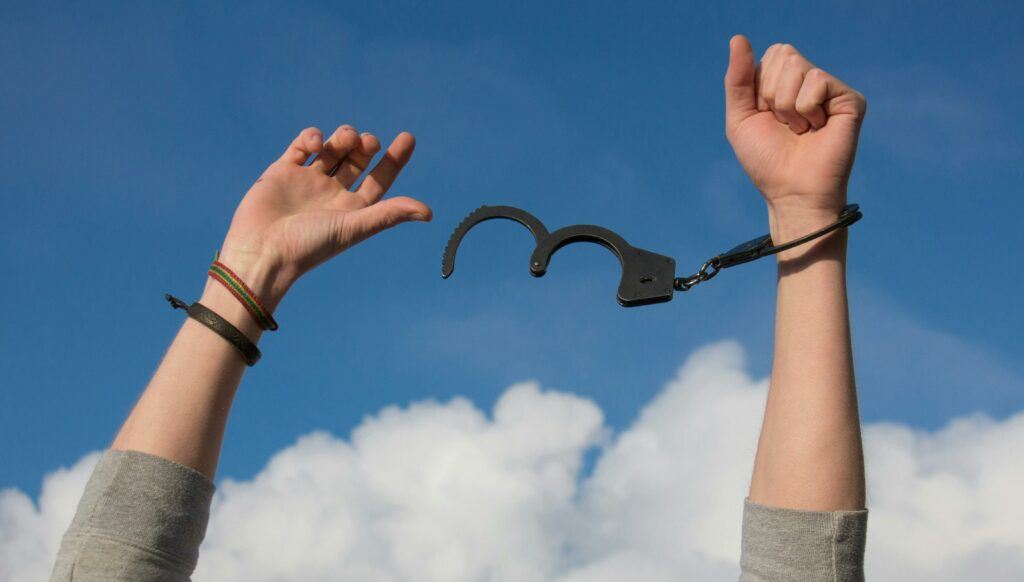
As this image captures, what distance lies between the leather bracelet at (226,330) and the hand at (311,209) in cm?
23

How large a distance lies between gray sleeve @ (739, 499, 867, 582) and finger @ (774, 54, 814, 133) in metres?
1.15

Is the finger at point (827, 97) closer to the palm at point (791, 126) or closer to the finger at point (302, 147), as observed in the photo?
the palm at point (791, 126)

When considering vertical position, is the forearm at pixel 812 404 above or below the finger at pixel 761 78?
below

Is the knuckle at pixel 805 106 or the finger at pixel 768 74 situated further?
the finger at pixel 768 74

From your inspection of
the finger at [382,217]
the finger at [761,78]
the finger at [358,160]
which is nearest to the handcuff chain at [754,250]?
the finger at [761,78]

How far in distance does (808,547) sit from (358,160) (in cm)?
220

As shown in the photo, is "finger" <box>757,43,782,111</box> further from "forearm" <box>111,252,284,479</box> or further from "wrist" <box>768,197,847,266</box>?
"forearm" <box>111,252,284,479</box>

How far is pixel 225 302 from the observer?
111 inches

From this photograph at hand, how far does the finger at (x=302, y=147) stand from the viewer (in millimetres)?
3467

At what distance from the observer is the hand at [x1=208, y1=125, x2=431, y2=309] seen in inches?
119

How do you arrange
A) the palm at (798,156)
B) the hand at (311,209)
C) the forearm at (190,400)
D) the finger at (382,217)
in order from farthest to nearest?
1. the finger at (382,217)
2. the hand at (311,209)
3. the palm at (798,156)
4. the forearm at (190,400)

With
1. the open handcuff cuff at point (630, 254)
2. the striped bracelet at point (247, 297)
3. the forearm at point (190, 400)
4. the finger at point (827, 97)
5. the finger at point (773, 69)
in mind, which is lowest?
the forearm at point (190, 400)

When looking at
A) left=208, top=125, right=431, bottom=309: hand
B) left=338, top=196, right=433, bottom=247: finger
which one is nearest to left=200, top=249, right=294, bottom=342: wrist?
left=208, top=125, right=431, bottom=309: hand

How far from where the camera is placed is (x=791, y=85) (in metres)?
2.66
